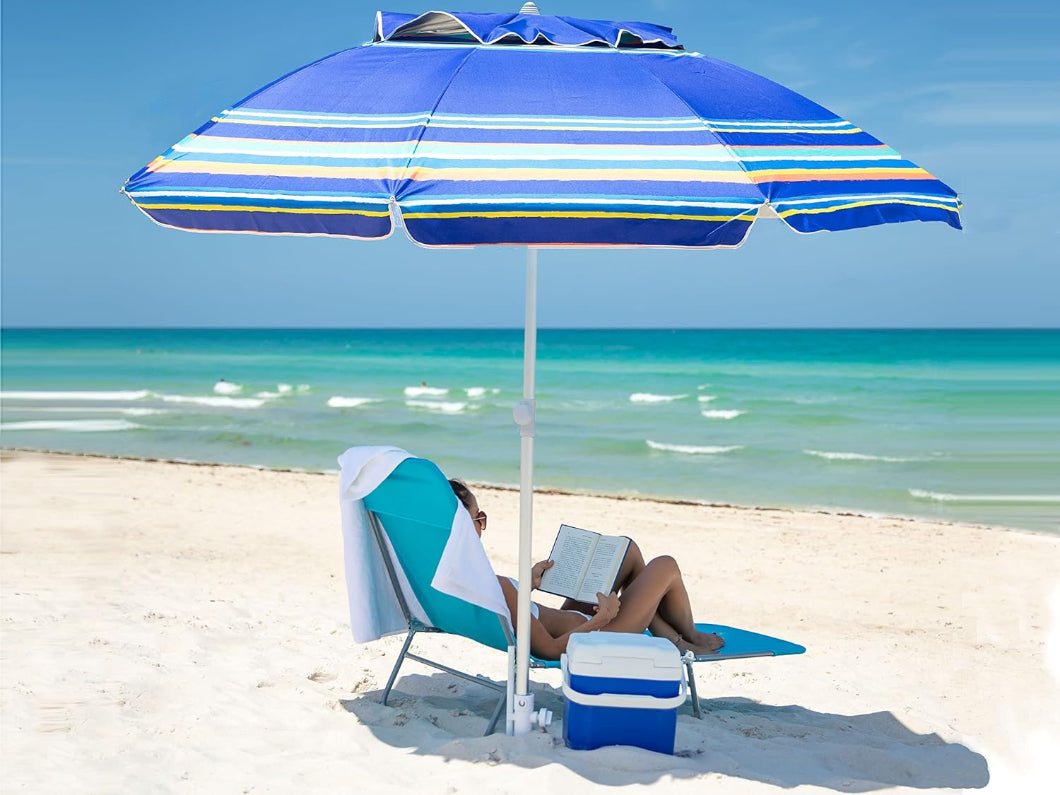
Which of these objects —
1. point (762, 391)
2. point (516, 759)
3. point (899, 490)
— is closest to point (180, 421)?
point (899, 490)

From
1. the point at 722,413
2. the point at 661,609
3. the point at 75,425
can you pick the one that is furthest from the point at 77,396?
the point at 661,609

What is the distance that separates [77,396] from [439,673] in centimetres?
2143

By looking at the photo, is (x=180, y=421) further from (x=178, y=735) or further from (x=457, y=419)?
(x=178, y=735)

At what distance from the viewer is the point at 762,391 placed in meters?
26.3

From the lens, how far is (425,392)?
2600cm

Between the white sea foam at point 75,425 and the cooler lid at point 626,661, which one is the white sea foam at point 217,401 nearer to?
the white sea foam at point 75,425

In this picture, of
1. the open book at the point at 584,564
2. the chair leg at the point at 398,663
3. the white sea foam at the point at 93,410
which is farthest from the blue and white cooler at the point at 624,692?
the white sea foam at the point at 93,410

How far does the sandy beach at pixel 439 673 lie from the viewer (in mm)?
3123

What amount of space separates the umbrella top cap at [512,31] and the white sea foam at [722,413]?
16.6 m

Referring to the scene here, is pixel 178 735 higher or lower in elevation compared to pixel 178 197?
lower

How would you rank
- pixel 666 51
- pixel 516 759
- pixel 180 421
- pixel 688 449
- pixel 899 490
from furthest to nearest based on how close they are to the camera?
pixel 180 421, pixel 688 449, pixel 899 490, pixel 666 51, pixel 516 759

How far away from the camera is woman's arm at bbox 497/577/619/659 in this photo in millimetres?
3459

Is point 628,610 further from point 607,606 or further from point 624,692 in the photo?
point 624,692

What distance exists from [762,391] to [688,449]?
1184 cm
